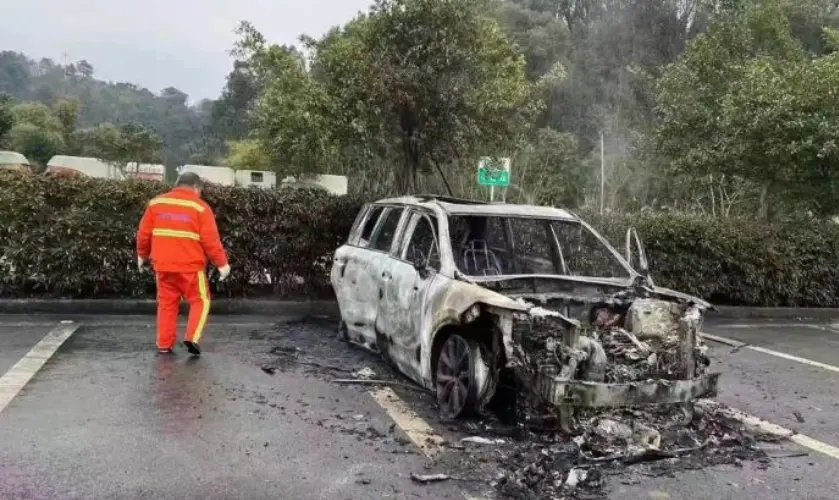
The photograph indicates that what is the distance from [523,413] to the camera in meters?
5.40

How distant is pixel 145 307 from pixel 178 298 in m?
2.70

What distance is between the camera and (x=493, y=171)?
11492 millimetres

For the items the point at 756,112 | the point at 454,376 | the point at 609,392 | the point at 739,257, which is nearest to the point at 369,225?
the point at 454,376

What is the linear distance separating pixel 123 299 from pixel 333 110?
3754 millimetres

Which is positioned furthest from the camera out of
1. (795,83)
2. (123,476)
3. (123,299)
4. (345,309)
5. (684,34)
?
(684,34)

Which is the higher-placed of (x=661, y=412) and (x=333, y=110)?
(x=333, y=110)

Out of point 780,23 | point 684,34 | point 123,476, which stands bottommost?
point 123,476

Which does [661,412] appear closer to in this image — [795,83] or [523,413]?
[523,413]

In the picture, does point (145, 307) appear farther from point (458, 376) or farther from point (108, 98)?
point (108, 98)

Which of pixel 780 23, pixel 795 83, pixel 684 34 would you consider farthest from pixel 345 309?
pixel 684 34

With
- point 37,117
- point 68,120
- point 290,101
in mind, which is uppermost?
point 68,120

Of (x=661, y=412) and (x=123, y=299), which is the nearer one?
(x=661, y=412)

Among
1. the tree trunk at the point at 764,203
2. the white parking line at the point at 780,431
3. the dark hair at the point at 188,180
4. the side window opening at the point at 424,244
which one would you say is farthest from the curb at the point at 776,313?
the dark hair at the point at 188,180

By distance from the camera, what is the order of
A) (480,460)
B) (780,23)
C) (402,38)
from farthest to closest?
1. (780,23)
2. (402,38)
3. (480,460)
